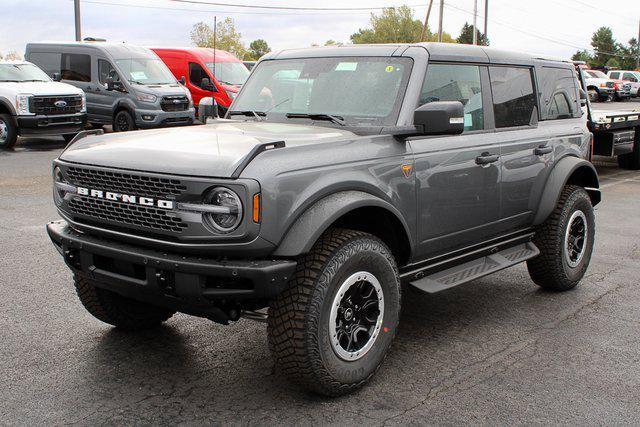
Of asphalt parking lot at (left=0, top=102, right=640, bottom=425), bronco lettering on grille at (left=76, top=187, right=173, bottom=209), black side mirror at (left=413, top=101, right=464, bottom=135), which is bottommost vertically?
asphalt parking lot at (left=0, top=102, right=640, bottom=425)

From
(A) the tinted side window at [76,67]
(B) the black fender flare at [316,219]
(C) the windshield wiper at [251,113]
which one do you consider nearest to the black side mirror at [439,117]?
(B) the black fender flare at [316,219]

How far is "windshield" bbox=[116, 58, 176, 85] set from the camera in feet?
65.2

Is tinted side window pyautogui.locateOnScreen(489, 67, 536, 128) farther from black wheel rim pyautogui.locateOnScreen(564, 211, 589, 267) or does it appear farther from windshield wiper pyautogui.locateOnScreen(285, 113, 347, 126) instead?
windshield wiper pyautogui.locateOnScreen(285, 113, 347, 126)

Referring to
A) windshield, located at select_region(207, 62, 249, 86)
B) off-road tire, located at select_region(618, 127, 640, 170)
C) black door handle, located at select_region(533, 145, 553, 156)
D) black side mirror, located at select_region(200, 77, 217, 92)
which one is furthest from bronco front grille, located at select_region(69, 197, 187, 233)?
windshield, located at select_region(207, 62, 249, 86)

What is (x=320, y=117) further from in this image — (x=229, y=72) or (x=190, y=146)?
(x=229, y=72)

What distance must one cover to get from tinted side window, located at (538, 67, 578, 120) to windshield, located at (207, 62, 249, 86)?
17040 millimetres

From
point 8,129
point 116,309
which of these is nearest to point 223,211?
point 116,309

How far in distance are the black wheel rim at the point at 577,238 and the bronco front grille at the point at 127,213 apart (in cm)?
360

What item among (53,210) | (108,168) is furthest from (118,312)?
(53,210)

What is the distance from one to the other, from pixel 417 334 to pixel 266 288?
181 centimetres

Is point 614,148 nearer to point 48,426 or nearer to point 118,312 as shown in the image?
point 118,312

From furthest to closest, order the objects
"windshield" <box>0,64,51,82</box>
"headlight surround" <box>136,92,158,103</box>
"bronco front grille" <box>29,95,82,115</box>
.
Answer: "headlight surround" <box>136,92,158,103</box> → "windshield" <box>0,64,51,82</box> → "bronco front grille" <box>29,95,82,115</box>

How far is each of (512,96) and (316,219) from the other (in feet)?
8.48

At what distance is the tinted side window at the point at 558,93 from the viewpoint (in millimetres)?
6242
